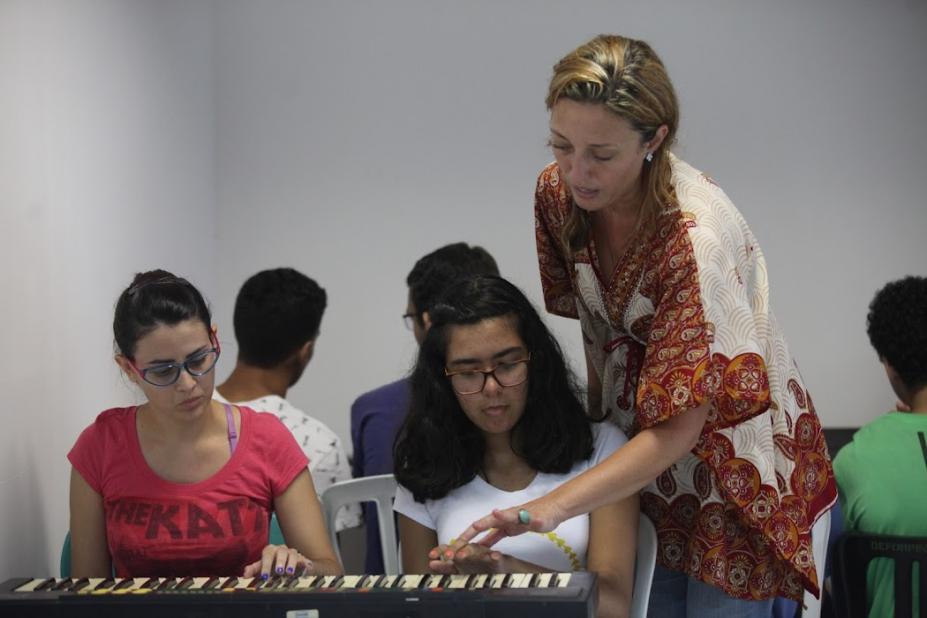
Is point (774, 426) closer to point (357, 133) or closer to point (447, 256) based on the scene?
point (447, 256)

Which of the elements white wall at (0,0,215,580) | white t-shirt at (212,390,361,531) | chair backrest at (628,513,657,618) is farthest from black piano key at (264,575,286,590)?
white t-shirt at (212,390,361,531)

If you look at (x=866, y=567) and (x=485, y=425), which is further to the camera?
(x=866, y=567)

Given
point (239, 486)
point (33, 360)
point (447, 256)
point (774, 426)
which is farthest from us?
point (447, 256)

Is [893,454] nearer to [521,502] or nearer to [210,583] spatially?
[521,502]

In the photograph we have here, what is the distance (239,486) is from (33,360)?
550 mm

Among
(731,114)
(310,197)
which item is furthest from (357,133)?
(731,114)

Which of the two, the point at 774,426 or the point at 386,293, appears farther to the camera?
the point at 386,293

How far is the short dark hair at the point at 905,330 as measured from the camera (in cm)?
264

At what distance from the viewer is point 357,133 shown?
422 cm

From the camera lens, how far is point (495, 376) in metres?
2.14

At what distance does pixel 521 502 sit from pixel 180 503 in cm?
60

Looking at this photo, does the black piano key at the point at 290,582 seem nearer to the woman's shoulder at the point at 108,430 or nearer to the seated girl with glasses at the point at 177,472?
the seated girl with glasses at the point at 177,472

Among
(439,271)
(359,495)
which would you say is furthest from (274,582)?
(439,271)

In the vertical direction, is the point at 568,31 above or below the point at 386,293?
above
